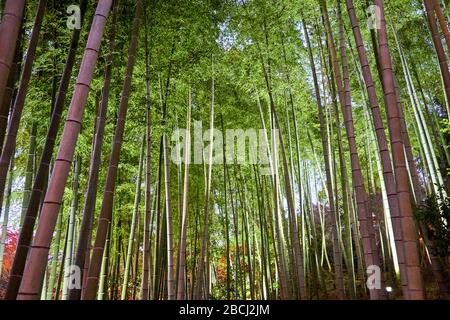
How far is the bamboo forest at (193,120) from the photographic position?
2156 mm

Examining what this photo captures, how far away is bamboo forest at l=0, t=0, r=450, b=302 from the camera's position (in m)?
2.16

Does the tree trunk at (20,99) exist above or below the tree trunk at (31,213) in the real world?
above

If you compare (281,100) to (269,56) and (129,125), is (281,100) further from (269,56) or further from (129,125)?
(129,125)

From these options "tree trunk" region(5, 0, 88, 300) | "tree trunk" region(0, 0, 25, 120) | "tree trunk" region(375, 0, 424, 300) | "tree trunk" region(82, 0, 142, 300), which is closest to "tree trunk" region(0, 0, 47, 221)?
"tree trunk" region(5, 0, 88, 300)

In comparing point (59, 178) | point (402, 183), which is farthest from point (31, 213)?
point (402, 183)

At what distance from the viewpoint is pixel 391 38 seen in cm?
604

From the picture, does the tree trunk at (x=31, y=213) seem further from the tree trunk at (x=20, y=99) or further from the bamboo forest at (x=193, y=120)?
the tree trunk at (x=20, y=99)

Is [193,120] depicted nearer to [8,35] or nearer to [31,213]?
[31,213]

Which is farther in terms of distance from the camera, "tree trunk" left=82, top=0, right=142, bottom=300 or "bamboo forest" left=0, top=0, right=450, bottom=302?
"tree trunk" left=82, top=0, right=142, bottom=300

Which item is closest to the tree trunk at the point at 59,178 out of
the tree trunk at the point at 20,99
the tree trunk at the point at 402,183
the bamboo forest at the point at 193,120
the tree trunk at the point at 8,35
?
the bamboo forest at the point at 193,120

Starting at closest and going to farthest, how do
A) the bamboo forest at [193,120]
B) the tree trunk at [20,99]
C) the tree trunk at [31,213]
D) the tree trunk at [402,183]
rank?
the tree trunk at [402,183] → the bamboo forest at [193,120] → the tree trunk at [31,213] → the tree trunk at [20,99]

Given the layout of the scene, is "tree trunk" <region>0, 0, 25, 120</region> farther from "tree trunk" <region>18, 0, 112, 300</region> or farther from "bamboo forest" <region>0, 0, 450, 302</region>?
"tree trunk" <region>18, 0, 112, 300</region>

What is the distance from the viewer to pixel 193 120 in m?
6.79

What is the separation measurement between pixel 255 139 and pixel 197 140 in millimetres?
1267
